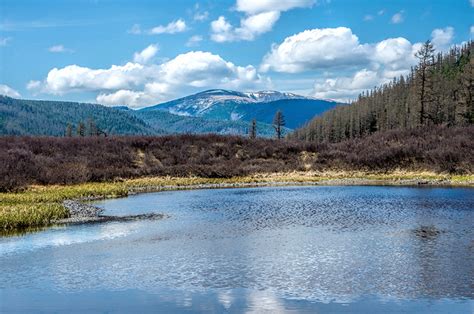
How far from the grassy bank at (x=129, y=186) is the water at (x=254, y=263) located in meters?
4.13

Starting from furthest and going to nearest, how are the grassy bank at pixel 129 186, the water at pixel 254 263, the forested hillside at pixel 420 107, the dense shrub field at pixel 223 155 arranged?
the forested hillside at pixel 420 107 < the dense shrub field at pixel 223 155 < the grassy bank at pixel 129 186 < the water at pixel 254 263

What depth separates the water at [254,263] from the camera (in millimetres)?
17422

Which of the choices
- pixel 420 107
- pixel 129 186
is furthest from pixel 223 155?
pixel 420 107

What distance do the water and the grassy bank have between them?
4.13 metres

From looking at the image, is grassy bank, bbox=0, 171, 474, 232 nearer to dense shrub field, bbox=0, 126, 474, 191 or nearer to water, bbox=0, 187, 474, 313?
dense shrub field, bbox=0, 126, 474, 191

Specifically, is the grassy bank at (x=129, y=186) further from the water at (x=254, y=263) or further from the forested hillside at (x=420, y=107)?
the forested hillside at (x=420, y=107)

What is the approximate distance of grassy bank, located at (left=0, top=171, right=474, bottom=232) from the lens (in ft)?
118

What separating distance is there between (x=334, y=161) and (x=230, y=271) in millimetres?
60153

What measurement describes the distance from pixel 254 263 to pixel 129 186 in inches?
1707

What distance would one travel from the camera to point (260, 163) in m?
81.0

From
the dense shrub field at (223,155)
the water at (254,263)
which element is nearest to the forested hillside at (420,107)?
the dense shrub field at (223,155)

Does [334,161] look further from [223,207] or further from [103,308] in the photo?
[103,308]

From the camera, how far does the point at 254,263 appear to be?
76.6ft

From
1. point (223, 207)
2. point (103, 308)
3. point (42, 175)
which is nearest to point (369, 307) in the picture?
point (103, 308)
